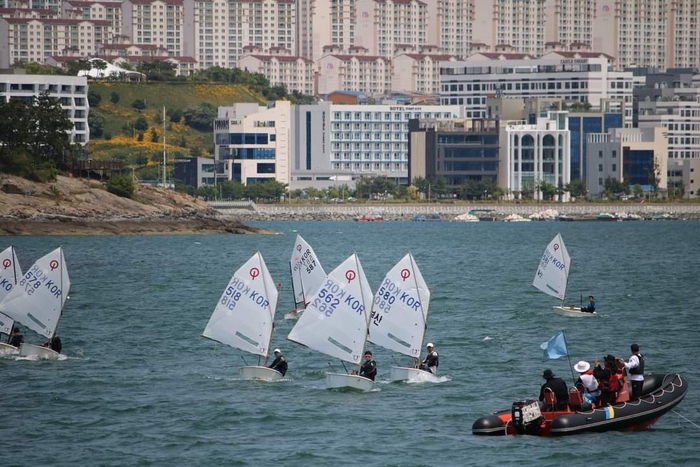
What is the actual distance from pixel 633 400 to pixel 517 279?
60353 mm

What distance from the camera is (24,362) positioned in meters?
53.7

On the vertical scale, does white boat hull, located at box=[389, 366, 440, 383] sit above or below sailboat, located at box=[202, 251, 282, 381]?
below

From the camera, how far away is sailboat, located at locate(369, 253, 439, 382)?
4941 centimetres

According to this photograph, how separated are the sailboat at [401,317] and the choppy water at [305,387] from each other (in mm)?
1393

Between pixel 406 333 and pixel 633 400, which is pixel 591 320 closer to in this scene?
pixel 406 333

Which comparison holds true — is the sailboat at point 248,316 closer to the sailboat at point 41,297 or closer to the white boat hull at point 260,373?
the white boat hull at point 260,373

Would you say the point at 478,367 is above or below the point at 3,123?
below

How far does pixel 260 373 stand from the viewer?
49938 mm

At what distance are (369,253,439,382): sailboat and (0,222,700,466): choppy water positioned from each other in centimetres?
139

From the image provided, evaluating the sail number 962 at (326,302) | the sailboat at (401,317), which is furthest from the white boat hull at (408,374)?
the sail number 962 at (326,302)

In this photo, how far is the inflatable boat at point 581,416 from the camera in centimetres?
4056

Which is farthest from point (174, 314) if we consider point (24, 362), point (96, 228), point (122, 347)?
→ point (96, 228)

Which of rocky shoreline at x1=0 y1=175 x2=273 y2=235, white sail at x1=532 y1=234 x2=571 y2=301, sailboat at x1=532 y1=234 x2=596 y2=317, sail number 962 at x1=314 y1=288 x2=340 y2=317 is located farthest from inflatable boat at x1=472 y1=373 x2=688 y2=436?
rocky shoreline at x1=0 y1=175 x2=273 y2=235

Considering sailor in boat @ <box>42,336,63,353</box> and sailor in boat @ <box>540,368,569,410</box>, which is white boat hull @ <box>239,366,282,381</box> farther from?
sailor in boat @ <box>540,368,569,410</box>
